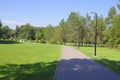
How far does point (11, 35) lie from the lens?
18388 cm

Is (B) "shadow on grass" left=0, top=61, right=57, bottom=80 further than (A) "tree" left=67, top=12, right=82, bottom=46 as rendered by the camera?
No

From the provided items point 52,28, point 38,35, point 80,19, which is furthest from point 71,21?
point 38,35

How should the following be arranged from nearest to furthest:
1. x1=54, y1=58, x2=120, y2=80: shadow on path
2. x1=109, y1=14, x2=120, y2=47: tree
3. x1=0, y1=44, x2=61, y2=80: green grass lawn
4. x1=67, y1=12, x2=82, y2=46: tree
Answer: x1=54, y1=58, x2=120, y2=80: shadow on path, x1=0, y1=44, x2=61, y2=80: green grass lawn, x1=109, y1=14, x2=120, y2=47: tree, x1=67, y1=12, x2=82, y2=46: tree

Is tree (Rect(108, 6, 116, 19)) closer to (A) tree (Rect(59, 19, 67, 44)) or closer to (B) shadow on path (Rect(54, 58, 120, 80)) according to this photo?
(A) tree (Rect(59, 19, 67, 44))

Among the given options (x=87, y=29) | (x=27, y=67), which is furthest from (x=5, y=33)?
(x=27, y=67)

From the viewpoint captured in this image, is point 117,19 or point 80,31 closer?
point 117,19

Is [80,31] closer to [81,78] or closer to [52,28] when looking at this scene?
[52,28]

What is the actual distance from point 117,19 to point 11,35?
409 ft

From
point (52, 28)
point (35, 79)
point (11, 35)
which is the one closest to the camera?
point (35, 79)

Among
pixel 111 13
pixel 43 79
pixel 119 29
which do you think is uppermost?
pixel 111 13

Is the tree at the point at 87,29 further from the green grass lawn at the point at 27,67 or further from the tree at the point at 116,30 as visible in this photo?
the green grass lawn at the point at 27,67

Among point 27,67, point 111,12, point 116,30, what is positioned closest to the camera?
point 27,67

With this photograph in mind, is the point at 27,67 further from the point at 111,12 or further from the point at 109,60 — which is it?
the point at 111,12

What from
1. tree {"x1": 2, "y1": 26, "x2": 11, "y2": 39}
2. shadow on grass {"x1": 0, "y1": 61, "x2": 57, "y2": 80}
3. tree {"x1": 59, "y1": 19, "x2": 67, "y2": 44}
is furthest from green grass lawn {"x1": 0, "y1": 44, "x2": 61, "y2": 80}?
tree {"x1": 2, "y1": 26, "x2": 11, "y2": 39}
